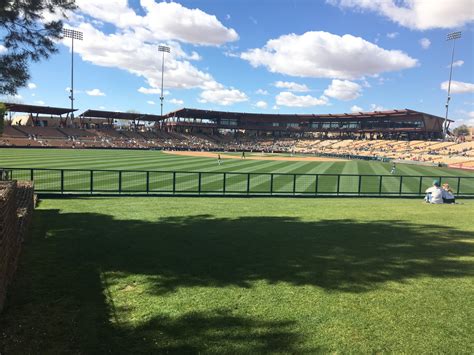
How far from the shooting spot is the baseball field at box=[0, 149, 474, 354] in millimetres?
4355

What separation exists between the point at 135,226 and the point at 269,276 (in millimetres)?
5086

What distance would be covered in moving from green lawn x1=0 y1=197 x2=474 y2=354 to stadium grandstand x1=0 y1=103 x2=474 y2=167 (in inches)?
2148

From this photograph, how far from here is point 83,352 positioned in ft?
13.2

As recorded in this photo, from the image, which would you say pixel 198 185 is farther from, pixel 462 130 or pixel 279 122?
pixel 462 130

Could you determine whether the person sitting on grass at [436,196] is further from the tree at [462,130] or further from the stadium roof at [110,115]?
the tree at [462,130]

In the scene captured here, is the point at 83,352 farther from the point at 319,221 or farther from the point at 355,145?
the point at 355,145

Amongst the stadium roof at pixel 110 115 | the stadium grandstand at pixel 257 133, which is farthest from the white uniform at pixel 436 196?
the stadium roof at pixel 110 115

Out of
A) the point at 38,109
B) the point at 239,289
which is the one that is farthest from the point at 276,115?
the point at 239,289

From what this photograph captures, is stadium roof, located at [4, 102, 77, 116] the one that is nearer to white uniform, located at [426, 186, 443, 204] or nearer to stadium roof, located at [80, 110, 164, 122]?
stadium roof, located at [80, 110, 164, 122]

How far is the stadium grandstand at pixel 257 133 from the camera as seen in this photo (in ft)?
240

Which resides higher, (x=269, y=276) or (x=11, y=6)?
(x=11, y=6)

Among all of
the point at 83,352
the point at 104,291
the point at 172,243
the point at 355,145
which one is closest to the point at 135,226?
the point at 172,243

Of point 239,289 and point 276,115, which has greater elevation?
point 276,115

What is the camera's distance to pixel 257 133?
421 feet
